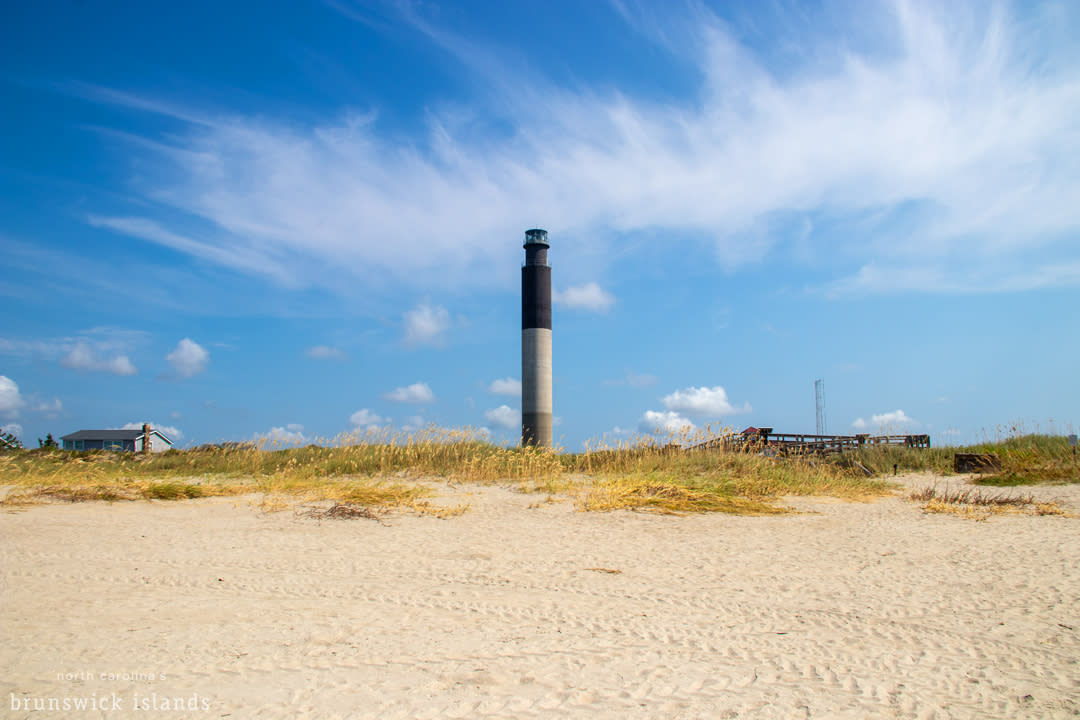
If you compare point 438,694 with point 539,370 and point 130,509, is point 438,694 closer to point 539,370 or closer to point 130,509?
point 130,509

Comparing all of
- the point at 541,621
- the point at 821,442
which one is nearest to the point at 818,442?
the point at 821,442

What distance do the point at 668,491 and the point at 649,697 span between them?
5946 millimetres

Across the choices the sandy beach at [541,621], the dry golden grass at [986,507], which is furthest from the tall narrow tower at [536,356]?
the sandy beach at [541,621]

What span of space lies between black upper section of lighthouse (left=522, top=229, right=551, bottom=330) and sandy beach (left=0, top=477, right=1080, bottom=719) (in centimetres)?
1974

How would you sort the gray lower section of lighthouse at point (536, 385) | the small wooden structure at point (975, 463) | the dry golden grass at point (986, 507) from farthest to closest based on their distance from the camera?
the gray lower section of lighthouse at point (536, 385), the small wooden structure at point (975, 463), the dry golden grass at point (986, 507)

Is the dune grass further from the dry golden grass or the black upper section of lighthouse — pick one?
the black upper section of lighthouse

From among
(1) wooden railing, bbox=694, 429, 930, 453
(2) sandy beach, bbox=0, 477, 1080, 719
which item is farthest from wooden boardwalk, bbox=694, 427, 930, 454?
(2) sandy beach, bbox=0, 477, 1080, 719

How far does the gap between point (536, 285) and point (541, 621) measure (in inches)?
920

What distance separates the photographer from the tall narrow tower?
26.2m

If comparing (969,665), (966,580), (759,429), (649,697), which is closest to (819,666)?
(969,665)

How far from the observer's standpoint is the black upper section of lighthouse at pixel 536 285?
26.6 meters

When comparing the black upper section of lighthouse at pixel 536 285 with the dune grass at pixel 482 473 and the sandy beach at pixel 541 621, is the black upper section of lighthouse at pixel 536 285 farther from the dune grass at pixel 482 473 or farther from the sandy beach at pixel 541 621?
the sandy beach at pixel 541 621

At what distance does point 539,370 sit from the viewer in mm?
26172

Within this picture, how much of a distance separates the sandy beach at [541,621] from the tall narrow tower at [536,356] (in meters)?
19.1
